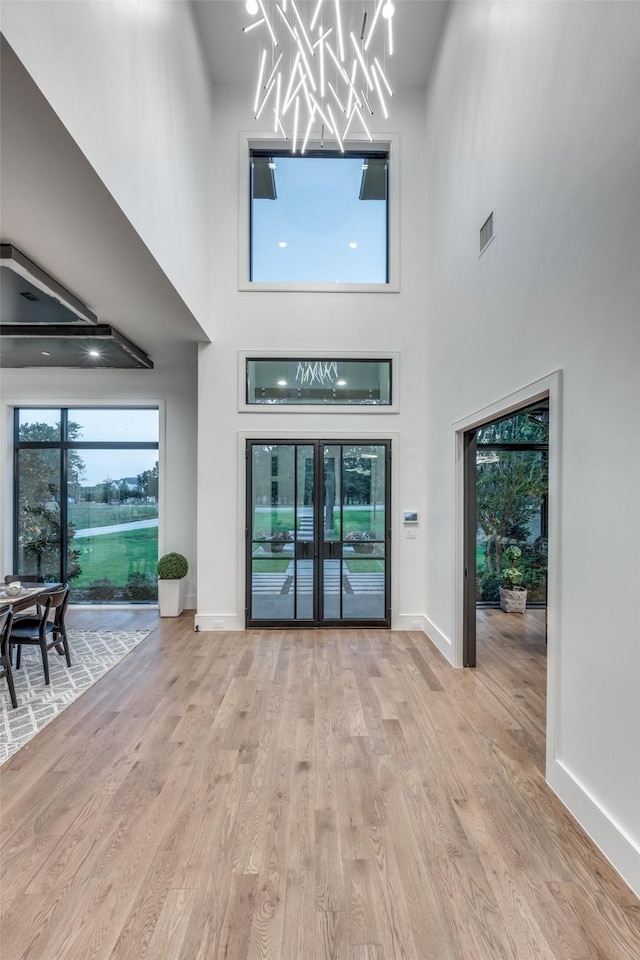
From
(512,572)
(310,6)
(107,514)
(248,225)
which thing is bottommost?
(512,572)

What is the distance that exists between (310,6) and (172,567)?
6675 mm

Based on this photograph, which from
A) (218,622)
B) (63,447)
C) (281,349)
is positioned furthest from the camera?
(63,447)

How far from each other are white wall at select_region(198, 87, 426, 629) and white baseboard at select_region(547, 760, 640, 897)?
10.2 feet

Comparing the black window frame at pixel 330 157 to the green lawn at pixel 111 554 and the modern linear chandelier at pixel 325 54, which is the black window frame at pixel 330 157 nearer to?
the modern linear chandelier at pixel 325 54

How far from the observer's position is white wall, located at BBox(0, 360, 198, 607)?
21.4 feet

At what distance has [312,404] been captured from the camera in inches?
224

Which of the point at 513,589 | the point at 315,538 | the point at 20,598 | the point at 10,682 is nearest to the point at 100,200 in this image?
the point at 20,598

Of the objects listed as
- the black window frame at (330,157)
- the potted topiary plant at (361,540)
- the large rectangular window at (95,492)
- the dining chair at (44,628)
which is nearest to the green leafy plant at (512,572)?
the potted topiary plant at (361,540)

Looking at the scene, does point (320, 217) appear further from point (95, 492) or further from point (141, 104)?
point (95, 492)

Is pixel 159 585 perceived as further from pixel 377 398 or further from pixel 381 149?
pixel 381 149

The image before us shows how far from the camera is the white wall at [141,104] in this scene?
211 cm

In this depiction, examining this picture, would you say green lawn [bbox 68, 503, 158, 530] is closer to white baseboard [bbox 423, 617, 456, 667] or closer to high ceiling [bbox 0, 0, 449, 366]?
high ceiling [bbox 0, 0, 449, 366]

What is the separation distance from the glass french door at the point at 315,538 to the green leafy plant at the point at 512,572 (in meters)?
1.99

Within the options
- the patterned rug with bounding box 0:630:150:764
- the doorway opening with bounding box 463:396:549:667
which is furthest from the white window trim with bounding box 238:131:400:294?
the patterned rug with bounding box 0:630:150:764
